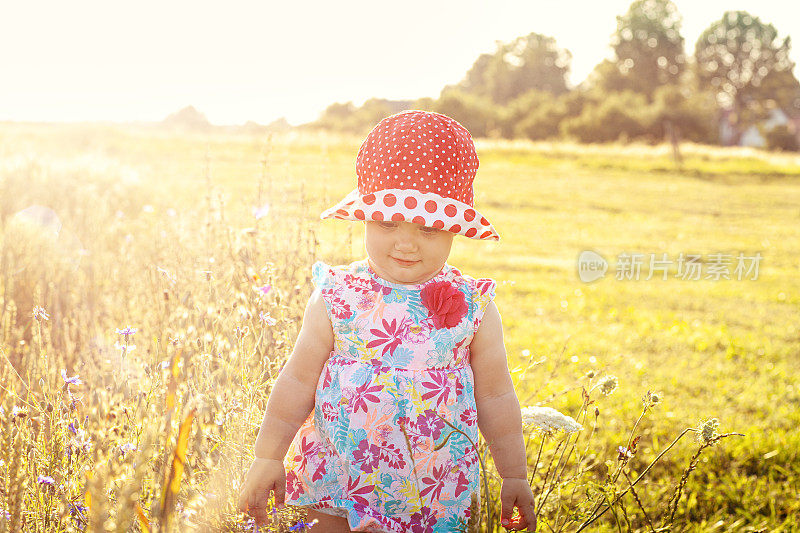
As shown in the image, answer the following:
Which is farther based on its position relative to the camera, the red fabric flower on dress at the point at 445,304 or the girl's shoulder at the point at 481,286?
the girl's shoulder at the point at 481,286

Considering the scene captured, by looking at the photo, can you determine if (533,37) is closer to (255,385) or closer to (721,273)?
(721,273)

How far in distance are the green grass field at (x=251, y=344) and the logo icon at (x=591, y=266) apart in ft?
0.48

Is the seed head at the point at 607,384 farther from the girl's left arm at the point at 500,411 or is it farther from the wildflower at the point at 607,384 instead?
the girl's left arm at the point at 500,411

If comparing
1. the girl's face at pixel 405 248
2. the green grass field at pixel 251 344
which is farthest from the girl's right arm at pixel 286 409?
the girl's face at pixel 405 248

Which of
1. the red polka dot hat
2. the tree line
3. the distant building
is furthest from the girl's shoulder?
the distant building

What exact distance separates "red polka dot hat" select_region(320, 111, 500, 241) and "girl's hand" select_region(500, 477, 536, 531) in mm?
782

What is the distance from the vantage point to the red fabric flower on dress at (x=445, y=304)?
213 centimetres

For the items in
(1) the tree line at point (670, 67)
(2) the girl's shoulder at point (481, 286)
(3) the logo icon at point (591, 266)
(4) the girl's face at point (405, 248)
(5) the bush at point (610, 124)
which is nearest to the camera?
(4) the girl's face at point (405, 248)

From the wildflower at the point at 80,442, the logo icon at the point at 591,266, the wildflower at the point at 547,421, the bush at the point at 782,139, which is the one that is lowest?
the logo icon at the point at 591,266

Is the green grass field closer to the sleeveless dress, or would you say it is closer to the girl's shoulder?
the sleeveless dress

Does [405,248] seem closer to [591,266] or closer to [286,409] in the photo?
[286,409]

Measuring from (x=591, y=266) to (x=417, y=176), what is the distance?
7641mm

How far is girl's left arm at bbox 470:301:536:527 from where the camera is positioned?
2.22 meters

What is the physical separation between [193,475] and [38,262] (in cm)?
301
